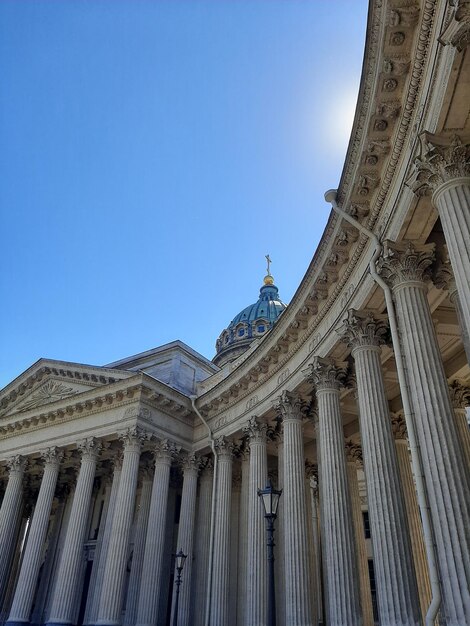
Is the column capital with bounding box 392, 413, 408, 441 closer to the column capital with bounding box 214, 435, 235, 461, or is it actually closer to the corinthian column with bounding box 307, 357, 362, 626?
the corinthian column with bounding box 307, 357, 362, 626

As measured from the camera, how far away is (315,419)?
61.7 feet

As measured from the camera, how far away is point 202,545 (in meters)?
24.5

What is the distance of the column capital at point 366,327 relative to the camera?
14023 mm

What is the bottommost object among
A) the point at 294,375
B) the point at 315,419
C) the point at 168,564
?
the point at 168,564

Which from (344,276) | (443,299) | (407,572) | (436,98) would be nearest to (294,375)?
(344,276)

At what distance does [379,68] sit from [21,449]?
27.5 m

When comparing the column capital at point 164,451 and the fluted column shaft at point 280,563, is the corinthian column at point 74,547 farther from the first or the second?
the fluted column shaft at point 280,563

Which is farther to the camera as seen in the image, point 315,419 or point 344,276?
point 315,419

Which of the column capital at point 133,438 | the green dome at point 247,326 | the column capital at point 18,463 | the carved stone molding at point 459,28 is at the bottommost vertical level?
the carved stone molding at point 459,28

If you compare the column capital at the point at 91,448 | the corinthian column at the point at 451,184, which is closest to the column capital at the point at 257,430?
the column capital at the point at 91,448

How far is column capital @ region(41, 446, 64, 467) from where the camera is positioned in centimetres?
2752

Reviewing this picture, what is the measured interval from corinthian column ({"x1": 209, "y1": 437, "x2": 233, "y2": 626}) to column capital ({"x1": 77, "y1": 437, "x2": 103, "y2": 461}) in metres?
6.50

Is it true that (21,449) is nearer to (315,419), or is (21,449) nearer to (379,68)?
(315,419)

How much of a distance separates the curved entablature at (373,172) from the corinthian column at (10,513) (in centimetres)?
1783
